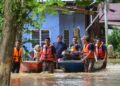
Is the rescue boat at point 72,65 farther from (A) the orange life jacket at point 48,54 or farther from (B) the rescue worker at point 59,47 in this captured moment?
(B) the rescue worker at point 59,47

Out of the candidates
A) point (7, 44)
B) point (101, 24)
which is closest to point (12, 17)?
point (7, 44)

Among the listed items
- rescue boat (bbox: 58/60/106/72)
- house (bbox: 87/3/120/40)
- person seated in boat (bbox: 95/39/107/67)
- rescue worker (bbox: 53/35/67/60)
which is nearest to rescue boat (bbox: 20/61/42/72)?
rescue boat (bbox: 58/60/106/72)

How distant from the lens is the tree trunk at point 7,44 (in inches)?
357

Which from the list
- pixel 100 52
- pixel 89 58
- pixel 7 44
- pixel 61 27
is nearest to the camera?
pixel 7 44

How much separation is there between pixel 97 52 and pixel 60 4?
14385 mm

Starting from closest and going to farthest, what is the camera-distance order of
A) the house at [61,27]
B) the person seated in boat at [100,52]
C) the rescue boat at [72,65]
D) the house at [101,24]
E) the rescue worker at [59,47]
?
1. the rescue boat at [72,65]
2. the rescue worker at [59,47]
3. the person seated in boat at [100,52]
4. the house at [61,27]
5. the house at [101,24]

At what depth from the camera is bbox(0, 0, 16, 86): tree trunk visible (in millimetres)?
9062

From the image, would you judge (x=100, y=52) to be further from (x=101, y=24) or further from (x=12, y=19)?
(x=101, y=24)

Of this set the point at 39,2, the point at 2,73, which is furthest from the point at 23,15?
the point at 2,73

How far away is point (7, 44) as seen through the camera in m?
9.24

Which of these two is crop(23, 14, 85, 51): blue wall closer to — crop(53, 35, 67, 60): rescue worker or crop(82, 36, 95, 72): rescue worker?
crop(53, 35, 67, 60): rescue worker

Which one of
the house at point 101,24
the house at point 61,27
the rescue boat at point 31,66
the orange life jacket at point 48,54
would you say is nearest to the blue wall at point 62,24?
the house at point 61,27

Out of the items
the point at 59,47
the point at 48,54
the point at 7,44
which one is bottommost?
the point at 48,54

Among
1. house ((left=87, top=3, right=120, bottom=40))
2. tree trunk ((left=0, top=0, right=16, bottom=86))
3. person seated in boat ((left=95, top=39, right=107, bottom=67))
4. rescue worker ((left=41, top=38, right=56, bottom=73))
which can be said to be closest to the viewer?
Answer: tree trunk ((left=0, top=0, right=16, bottom=86))
